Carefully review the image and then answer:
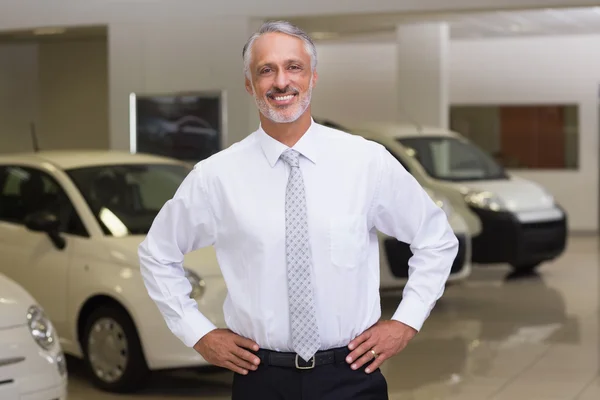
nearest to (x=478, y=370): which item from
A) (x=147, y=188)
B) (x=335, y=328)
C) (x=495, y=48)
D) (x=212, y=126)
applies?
(x=147, y=188)

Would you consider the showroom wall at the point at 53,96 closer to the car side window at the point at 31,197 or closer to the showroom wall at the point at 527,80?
the car side window at the point at 31,197

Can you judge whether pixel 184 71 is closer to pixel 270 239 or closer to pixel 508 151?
pixel 270 239

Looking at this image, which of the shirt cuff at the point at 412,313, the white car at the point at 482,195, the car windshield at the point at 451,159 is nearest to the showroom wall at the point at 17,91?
the white car at the point at 482,195

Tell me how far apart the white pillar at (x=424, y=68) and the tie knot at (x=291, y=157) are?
13.3 meters

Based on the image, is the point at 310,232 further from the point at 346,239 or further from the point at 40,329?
the point at 40,329

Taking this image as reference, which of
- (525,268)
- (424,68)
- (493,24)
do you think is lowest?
(525,268)

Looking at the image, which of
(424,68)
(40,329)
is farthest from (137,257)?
(424,68)

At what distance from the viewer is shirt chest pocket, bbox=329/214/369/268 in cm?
311

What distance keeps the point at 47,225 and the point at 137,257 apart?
64 cm

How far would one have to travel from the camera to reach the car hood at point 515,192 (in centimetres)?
1261

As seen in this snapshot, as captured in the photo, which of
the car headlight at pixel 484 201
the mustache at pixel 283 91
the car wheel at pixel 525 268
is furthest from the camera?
the car wheel at pixel 525 268

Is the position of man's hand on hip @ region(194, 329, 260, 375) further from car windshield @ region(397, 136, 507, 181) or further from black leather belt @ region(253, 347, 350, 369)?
car windshield @ region(397, 136, 507, 181)

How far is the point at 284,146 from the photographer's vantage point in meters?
3.18

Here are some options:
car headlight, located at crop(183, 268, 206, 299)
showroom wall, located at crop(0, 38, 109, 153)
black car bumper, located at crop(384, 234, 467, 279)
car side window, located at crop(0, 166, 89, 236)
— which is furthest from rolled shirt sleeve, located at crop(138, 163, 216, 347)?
showroom wall, located at crop(0, 38, 109, 153)
